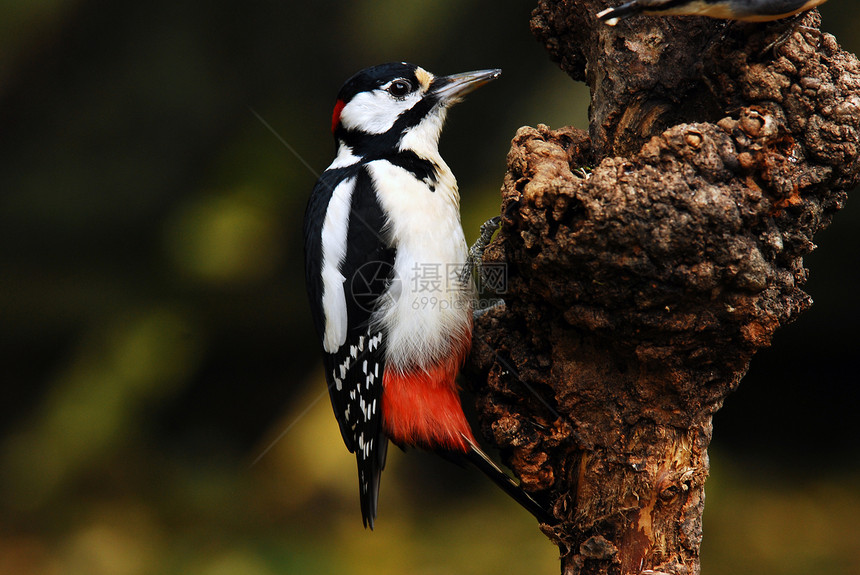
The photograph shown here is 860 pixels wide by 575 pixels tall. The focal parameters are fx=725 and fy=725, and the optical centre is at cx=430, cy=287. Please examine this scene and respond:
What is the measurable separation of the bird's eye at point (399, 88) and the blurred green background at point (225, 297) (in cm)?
78

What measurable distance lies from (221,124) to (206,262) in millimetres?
659

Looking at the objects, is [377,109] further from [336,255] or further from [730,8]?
[730,8]

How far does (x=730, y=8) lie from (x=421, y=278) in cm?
109

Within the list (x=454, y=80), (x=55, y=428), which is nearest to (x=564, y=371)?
(x=454, y=80)

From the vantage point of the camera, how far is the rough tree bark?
1.50 meters

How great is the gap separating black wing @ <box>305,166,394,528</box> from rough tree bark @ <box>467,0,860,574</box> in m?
0.43

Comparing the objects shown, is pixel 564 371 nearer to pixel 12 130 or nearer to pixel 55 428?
pixel 55 428

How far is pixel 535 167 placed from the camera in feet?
5.66

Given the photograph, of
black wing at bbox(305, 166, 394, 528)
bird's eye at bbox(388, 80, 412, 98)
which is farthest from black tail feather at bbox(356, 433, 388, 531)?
bird's eye at bbox(388, 80, 412, 98)

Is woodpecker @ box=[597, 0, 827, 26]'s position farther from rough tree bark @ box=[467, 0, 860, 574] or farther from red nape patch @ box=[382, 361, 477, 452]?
red nape patch @ box=[382, 361, 477, 452]

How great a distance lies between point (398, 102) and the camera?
2.45 metres

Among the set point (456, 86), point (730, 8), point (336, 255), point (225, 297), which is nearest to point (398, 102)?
point (456, 86)

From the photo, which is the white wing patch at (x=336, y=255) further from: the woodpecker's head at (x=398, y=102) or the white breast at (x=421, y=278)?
the woodpecker's head at (x=398, y=102)

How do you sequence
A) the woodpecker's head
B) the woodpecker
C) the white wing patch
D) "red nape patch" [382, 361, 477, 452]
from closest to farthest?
the woodpecker, "red nape patch" [382, 361, 477, 452], the white wing patch, the woodpecker's head
